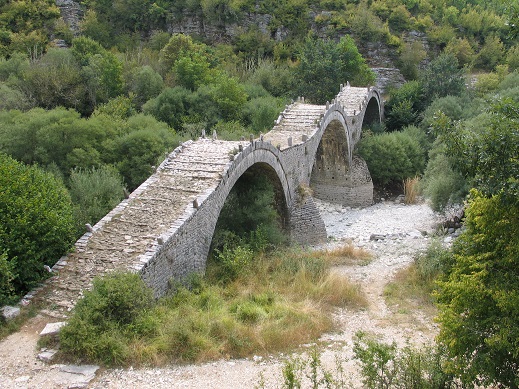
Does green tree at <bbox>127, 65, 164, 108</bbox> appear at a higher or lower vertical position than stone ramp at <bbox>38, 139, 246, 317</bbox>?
higher

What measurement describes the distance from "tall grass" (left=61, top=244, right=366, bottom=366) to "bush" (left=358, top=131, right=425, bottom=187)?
19844 mm

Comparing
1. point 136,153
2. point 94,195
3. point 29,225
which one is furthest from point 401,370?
point 136,153

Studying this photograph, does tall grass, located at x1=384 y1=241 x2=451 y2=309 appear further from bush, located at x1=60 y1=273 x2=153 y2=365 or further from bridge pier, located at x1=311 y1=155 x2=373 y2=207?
bridge pier, located at x1=311 y1=155 x2=373 y2=207

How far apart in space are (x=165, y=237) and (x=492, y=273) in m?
8.40

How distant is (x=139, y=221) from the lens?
15078mm

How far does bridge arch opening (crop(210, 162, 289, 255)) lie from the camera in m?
19.5

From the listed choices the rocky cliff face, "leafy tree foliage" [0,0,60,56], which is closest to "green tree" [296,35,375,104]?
the rocky cliff face

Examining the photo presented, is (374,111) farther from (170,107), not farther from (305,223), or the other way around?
(305,223)

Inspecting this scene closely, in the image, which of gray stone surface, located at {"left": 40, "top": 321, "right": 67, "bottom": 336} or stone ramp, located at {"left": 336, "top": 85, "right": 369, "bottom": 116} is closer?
gray stone surface, located at {"left": 40, "top": 321, "right": 67, "bottom": 336}

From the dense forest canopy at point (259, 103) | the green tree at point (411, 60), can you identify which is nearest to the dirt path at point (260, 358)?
the dense forest canopy at point (259, 103)

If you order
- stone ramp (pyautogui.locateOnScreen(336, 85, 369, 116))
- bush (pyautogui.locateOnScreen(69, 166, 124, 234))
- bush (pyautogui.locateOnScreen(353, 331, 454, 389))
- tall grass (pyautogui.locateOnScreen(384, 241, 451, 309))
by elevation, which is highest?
stone ramp (pyautogui.locateOnScreen(336, 85, 369, 116))

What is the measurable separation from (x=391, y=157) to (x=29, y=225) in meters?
27.8

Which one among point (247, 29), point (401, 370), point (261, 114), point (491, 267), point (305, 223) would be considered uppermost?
point (247, 29)

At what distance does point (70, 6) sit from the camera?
52.1 metres
